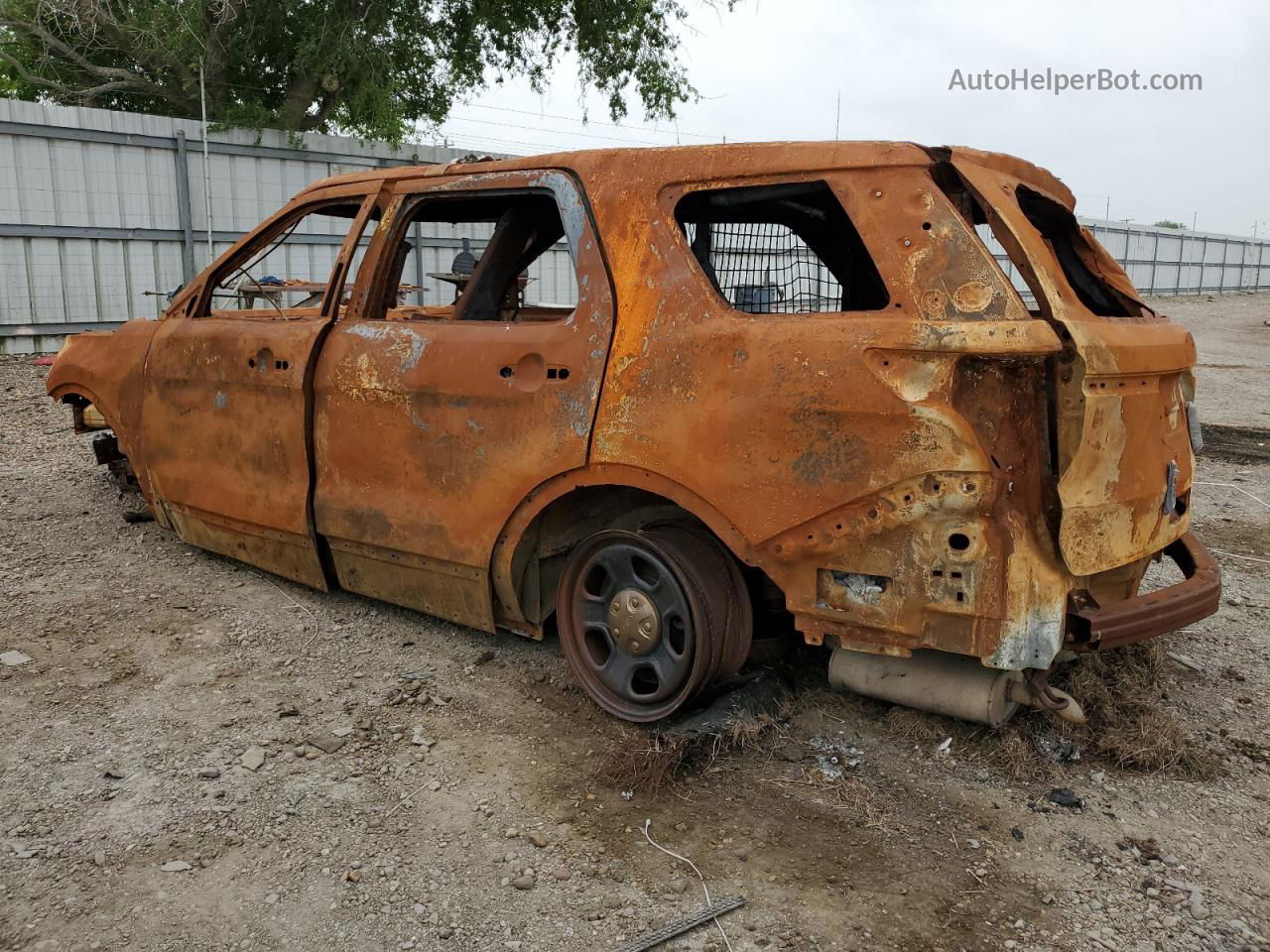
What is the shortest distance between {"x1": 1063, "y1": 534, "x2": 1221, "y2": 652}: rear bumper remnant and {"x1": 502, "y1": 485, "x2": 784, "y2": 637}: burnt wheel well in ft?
3.14

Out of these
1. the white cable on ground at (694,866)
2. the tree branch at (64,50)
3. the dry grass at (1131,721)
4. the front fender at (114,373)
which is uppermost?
the tree branch at (64,50)

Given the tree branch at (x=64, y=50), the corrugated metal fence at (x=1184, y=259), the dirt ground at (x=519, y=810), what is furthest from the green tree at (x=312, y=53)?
the corrugated metal fence at (x=1184, y=259)

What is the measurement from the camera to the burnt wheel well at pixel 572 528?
136 inches

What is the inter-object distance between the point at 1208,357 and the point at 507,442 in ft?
53.2

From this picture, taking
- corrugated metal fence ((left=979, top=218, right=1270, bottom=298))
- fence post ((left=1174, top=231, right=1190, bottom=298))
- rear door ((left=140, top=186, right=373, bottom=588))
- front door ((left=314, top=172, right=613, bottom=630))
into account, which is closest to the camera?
front door ((left=314, top=172, right=613, bottom=630))

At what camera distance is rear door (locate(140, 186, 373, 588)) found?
13.8 feet

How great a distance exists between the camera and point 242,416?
442 centimetres

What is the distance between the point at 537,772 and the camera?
3094 millimetres

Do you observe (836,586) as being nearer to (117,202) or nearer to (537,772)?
(537,772)

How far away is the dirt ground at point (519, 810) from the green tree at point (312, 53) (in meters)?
11.8

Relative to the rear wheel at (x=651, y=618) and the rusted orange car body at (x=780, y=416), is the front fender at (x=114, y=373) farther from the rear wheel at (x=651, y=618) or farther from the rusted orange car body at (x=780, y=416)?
the rear wheel at (x=651, y=618)

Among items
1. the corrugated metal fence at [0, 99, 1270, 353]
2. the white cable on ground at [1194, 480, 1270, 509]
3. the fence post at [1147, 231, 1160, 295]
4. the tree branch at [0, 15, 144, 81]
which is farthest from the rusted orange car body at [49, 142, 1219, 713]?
Answer: the fence post at [1147, 231, 1160, 295]

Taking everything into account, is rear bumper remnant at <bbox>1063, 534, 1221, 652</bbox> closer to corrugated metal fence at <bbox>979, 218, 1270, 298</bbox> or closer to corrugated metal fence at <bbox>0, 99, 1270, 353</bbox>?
corrugated metal fence at <bbox>0, 99, 1270, 353</bbox>

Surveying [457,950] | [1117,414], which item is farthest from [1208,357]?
[457,950]
